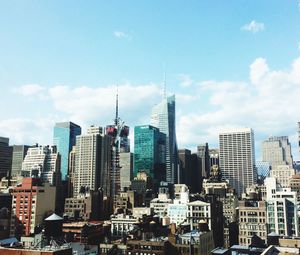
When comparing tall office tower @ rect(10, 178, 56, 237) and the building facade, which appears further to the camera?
tall office tower @ rect(10, 178, 56, 237)

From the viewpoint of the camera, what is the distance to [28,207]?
17800 centimetres

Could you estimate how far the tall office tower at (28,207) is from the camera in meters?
175

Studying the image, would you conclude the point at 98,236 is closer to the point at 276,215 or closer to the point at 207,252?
the point at 207,252

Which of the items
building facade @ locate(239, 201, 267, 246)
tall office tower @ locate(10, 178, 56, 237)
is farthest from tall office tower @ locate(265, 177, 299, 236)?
tall office tower @ locate(10, 178, 56, 237)

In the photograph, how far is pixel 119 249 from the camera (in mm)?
118625

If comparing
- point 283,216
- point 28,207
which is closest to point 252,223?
point 283,216

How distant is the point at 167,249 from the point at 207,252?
18.0m

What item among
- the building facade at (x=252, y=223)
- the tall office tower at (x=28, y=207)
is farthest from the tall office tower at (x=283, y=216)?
the tall office tower at (x=28, y=207)

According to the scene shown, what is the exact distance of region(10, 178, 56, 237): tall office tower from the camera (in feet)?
574

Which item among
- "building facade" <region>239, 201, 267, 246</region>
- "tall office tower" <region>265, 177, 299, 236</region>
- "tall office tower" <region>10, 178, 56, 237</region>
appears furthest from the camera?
"tall office tower" <region>10, 178, 56, 237</region>

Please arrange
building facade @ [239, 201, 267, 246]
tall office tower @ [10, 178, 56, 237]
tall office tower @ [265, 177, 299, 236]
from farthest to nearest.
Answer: tall office tower @ [10, 178, 56, 237], building facade @ [239, 201, 267, 246], tall office tower @ [265, 177, 299, 236]

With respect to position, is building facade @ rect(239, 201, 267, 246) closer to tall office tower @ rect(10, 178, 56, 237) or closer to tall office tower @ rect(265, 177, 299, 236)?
tall office tower @ rect(265, 177, 299, 236)

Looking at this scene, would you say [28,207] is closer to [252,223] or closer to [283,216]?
[252,223]

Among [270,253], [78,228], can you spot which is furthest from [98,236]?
[270,253]
